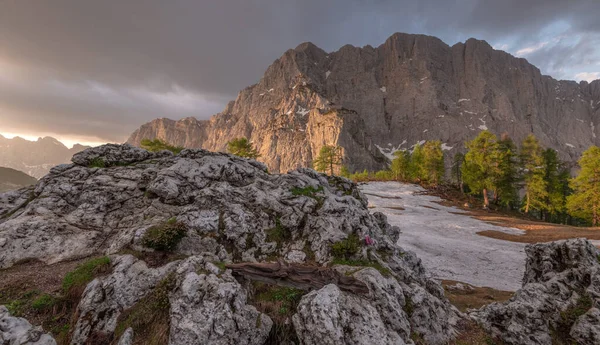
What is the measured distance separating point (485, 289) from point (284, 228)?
Answer: 50.8ft

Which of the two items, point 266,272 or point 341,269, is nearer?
point 266,272

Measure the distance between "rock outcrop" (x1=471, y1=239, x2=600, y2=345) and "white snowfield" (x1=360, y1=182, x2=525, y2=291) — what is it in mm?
7524

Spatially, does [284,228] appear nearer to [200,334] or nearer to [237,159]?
[200,334]

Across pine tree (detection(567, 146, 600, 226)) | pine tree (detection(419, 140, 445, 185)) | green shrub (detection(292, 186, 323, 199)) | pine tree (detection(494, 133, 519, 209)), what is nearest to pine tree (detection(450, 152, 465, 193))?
pine tree (detection(419, 140, 445, 185))

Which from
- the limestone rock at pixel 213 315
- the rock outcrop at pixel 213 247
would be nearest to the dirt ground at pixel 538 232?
the rock outcrop at pixel 213 247

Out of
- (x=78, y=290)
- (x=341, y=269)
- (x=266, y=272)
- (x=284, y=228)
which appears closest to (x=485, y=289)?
(x=341, y=269)

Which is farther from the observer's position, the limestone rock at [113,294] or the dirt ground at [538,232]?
the dirt ground at [538,232]

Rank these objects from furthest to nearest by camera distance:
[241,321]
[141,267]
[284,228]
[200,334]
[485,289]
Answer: [485,289]
[284,228]
[141,267]
[241,321]
[200,334]

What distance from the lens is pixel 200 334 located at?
24.5 feet

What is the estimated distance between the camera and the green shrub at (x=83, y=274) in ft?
29.8

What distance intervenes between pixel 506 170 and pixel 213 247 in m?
59.9

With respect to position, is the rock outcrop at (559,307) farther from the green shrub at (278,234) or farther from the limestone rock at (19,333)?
the limestone rock at (19,333)

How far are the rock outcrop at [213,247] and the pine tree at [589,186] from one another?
41605 mm

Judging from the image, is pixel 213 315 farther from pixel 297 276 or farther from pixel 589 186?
pixel 589 186
